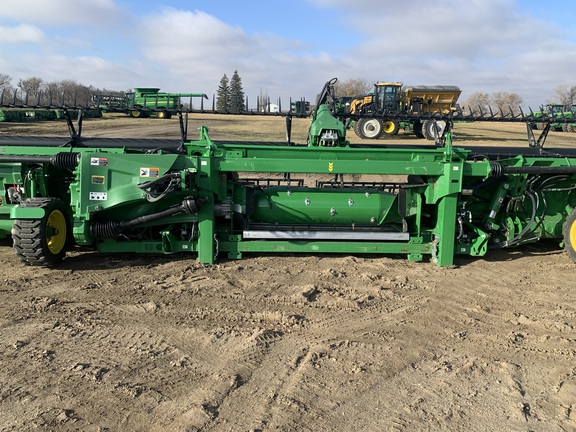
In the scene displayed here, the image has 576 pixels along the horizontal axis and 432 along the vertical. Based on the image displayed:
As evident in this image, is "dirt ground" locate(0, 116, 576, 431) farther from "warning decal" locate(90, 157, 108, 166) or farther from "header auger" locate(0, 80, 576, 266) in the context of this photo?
"warning decal" locate(90, 157, 108, 166)

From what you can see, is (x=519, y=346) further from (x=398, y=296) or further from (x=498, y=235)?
(x=498, y=235)

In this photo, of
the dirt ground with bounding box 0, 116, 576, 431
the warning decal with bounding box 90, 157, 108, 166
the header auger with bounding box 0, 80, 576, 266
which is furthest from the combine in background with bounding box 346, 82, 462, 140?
the warning decal with bounding box 90, 157, 108, 166

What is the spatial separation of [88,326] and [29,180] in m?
2.52

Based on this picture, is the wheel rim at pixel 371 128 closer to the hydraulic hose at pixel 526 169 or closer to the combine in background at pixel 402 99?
the combine in background at pixel 402 99

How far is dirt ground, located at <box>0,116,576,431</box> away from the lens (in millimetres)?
2834

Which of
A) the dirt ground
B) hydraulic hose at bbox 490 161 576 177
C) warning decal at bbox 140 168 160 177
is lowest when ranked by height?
the dirt ground

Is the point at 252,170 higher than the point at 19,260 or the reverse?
higher

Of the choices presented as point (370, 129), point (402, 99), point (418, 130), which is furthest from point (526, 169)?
point (402, 99)

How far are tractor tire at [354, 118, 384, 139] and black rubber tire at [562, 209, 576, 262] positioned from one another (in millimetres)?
16500

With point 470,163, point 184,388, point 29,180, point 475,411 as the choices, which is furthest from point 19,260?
point 470,163

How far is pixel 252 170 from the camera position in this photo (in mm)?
5449

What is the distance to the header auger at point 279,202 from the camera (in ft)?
17.2

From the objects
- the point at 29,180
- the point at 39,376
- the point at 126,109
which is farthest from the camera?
the point at 126,109

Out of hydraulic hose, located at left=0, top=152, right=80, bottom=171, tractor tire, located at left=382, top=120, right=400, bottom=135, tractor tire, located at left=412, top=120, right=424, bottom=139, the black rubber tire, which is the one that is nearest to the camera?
hydraulic hose, located at left=0, top=152, right=80, bottom=171
